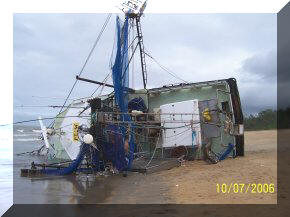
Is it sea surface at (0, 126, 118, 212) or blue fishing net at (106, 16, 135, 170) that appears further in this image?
blue fishing net at (106, 16, 135, 170)

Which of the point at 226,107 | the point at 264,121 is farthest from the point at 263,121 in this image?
the point at 226,107

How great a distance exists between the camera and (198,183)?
34.7 feet

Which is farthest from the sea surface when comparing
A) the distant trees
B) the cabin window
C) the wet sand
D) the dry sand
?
the distant trees

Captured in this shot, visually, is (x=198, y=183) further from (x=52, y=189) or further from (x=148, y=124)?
(x=148, y=124)

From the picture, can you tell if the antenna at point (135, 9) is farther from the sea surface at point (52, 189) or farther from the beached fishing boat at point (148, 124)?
the sea surface at point (52, 189)

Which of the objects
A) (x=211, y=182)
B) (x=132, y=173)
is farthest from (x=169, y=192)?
(x=132, y=173)

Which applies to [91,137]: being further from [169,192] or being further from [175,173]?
[169,192]

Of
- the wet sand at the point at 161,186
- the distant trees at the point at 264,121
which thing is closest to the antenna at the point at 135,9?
the wet sand at the point at 161,186

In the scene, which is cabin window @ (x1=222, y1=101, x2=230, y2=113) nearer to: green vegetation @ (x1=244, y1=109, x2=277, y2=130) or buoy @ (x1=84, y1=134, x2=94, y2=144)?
buoy @ (x1=84, y1=134, x2=94, y2=144)

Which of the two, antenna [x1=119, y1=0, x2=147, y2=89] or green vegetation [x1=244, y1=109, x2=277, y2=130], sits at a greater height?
antenna [x1=119, y1=0, x2=147, y2=89]

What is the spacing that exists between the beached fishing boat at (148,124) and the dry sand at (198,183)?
4.39 feet

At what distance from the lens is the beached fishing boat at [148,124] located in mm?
13992

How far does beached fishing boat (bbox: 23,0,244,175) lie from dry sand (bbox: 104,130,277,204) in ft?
4.39

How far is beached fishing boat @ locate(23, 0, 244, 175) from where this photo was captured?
14.0 meters
